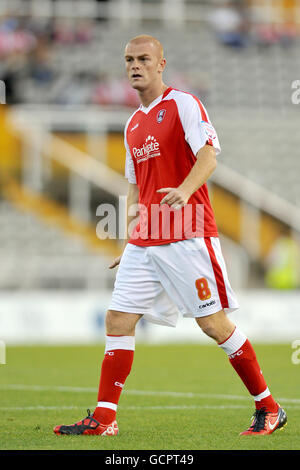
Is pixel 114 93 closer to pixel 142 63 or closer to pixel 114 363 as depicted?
pixel 142 63

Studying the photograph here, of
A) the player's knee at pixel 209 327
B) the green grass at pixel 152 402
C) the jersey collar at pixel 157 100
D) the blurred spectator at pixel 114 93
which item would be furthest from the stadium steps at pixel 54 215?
the player's knee at pixel 209 327

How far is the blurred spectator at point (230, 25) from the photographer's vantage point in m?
28.8

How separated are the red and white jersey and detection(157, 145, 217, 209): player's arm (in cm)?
14

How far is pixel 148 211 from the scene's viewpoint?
611cm

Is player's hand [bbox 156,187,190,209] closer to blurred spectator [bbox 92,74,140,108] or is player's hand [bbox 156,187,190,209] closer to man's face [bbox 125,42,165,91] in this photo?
man's face [bbox 125,42,165,91]

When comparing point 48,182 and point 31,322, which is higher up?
point 48,182

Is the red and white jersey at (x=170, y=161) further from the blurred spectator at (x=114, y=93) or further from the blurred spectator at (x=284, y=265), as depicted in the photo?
the blurred spectator at (x=114, y=93)

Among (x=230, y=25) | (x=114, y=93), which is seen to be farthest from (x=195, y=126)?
(x=230, y=25)

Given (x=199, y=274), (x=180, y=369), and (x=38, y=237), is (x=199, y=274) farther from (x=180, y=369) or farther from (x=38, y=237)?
(x=38, y=237)

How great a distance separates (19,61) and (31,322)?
10.8m

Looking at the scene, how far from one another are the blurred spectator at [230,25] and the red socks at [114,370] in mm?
23530

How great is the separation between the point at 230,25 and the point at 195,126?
77.8ft

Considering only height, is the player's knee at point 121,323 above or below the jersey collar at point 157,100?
below
